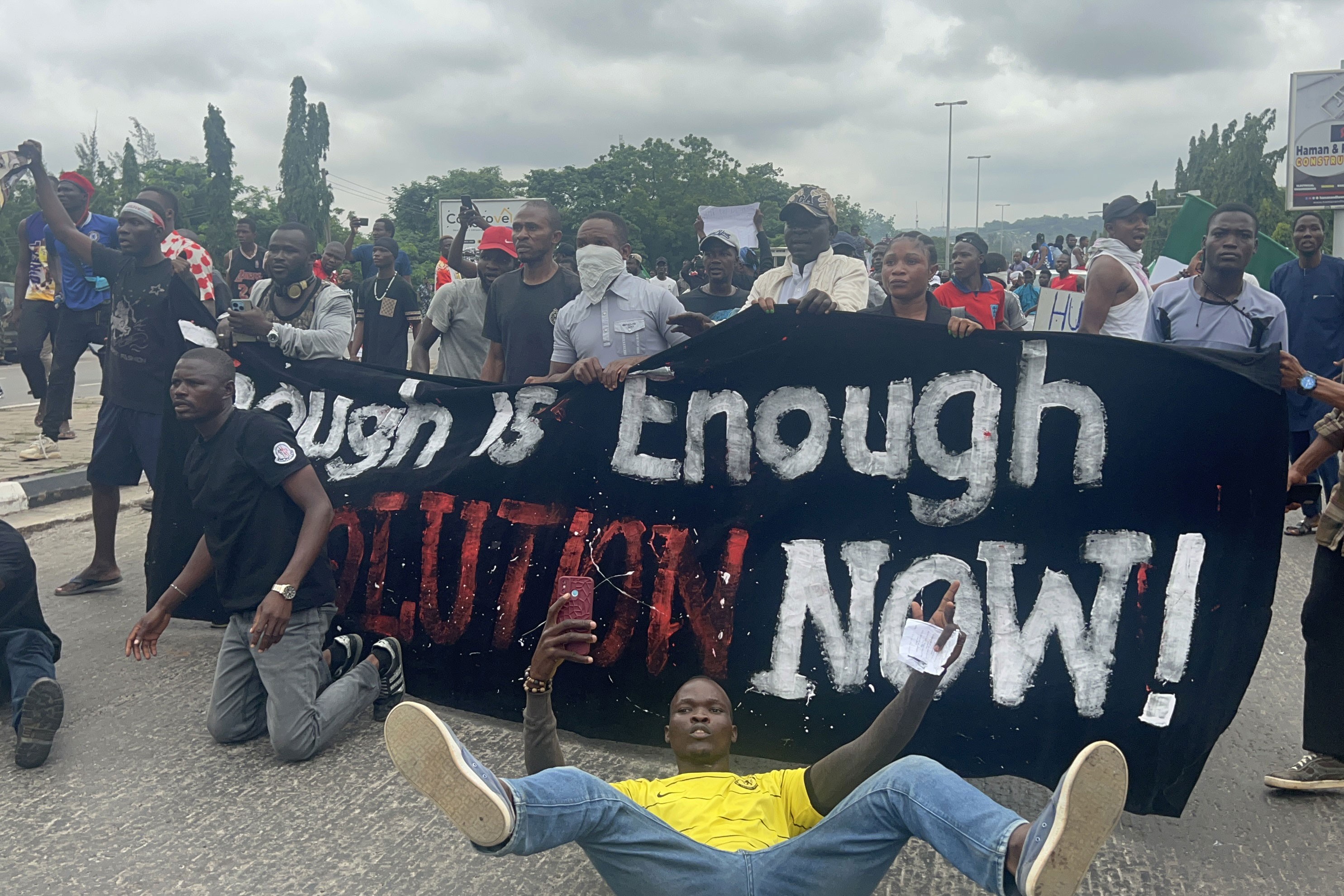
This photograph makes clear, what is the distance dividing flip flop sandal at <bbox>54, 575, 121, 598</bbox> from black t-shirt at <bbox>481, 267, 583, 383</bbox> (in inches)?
95.4

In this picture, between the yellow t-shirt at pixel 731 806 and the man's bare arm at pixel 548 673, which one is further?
the man's bare arm at pixel 548 673

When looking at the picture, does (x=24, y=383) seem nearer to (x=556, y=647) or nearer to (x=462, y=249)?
(x=462, y=249)

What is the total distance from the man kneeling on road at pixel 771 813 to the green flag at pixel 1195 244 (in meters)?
7.92

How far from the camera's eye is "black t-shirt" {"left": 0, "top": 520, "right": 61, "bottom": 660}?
13.3ft

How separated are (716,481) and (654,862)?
1744mm

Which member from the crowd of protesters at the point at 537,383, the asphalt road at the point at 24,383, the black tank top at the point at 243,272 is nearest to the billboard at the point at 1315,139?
the crowd of protesters at the point at 537,383

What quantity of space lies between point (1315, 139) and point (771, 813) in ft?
67.8

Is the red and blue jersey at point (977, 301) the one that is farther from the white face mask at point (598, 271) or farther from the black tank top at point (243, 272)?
the black tank top at point (243, 272)

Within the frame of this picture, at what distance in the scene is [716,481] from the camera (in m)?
3.85

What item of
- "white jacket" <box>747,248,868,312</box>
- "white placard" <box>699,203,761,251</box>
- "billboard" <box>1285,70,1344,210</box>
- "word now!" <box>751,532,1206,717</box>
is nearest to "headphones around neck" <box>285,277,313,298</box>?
"white jacket" <box>747,248,868,312</box>

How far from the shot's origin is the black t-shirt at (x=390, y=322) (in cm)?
862

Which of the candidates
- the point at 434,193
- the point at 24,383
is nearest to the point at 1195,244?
the point at 24,383

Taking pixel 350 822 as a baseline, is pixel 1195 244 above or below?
above

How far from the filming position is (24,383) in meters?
16.0
